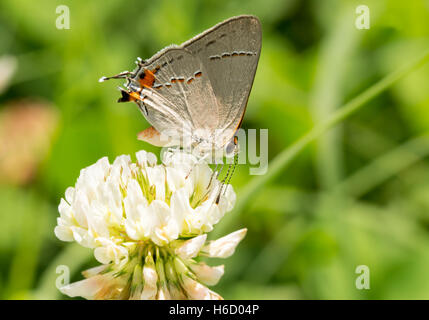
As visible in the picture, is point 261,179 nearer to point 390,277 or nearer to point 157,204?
point 157,204

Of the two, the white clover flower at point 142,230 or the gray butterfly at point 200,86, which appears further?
the gray butterfly at point 200,86

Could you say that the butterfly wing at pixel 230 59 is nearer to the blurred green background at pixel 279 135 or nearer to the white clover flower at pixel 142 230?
the white clover flower at pixel 142 230

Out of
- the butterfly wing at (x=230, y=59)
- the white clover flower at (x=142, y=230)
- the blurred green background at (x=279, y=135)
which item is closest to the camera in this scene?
the white clover flower at (x=142, y=230)

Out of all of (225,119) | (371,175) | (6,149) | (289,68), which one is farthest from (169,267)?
(289,68)

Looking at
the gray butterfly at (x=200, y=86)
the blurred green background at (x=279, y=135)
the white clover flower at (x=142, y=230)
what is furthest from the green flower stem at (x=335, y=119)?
the blurred green background at (x=279, y=135)

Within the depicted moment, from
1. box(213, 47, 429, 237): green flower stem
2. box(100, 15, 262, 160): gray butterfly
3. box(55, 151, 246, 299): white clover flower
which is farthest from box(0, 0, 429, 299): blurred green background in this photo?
box(213, 47, 429, 237): green flower stem

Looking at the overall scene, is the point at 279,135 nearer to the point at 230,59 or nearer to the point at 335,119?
the point at 230,59

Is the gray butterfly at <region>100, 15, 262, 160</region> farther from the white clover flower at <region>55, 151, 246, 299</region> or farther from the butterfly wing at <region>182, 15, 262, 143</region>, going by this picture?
the white clover flower at <region>55, 151, 246, 299</region>
